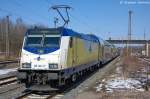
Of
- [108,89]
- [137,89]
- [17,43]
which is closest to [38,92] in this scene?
[108,89]

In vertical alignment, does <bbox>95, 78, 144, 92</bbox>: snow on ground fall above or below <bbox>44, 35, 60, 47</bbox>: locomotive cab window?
below

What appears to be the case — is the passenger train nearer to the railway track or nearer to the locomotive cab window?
the locomotive cab window

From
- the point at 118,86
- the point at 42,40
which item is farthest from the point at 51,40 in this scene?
the point at 118,86

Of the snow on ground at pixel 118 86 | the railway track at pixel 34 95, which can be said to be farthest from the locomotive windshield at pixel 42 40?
the snow on ground at pixel 118 86

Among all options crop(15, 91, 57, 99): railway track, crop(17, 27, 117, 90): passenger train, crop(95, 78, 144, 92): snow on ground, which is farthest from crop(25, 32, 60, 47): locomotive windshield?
crop(95, 78, 144, 92): snow on ground

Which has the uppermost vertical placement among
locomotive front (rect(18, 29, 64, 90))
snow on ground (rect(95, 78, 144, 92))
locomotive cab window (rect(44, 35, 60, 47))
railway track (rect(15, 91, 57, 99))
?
locomotive cab window (rect(44, 35, 60, 47))

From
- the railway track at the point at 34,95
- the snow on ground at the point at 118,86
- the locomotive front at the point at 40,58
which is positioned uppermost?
the locomotive front at the point at 40,58

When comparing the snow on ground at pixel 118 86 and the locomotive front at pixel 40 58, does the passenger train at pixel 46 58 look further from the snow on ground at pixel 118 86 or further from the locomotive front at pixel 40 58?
the snow on ground at pixel 118 86

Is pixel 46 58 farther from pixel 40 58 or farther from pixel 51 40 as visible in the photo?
pixel 51 40

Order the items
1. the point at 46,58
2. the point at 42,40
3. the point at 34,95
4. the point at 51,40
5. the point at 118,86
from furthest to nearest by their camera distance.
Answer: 1. the point at 118,86
2. the point at 42,40
3. the point at 51,40
4. the point at 46,58
5. the point at 34,95

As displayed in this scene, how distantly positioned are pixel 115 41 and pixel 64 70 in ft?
383

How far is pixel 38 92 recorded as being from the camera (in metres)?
16.1

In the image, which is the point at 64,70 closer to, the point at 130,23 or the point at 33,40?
the point at 33,40

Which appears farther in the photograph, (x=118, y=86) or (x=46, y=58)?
(x=118, y=86)
